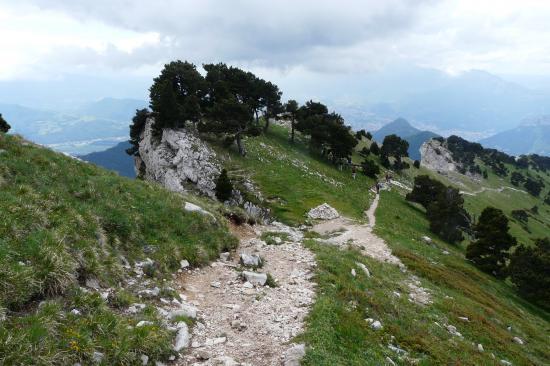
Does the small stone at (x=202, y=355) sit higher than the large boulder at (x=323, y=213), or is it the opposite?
the small stone at (x=202, y=355)

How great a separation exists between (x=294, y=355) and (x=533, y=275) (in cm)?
4364

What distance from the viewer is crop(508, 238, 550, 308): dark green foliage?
41656 mm

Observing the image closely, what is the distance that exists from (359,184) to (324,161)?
1060 cm

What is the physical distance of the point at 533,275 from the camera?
42375 mm

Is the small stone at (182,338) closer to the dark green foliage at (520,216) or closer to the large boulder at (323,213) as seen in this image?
the large boulder at (323,213)

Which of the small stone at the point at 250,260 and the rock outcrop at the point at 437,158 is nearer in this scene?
the small stone at the point at 250,260

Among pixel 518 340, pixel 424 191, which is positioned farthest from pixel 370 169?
pixel 518 340

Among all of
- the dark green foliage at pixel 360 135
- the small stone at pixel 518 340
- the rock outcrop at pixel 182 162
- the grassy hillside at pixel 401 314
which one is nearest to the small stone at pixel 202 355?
the grassy hillside at pixel 401 314

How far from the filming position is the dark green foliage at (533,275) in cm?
4166

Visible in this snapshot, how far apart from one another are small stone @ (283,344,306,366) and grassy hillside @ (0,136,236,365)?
331 cm

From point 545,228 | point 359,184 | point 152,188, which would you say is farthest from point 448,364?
point 545,228

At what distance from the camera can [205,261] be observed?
18016mm

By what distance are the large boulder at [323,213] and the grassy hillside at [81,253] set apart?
→ 73.4 feet

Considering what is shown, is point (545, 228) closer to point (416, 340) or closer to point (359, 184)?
point (359, 184)
